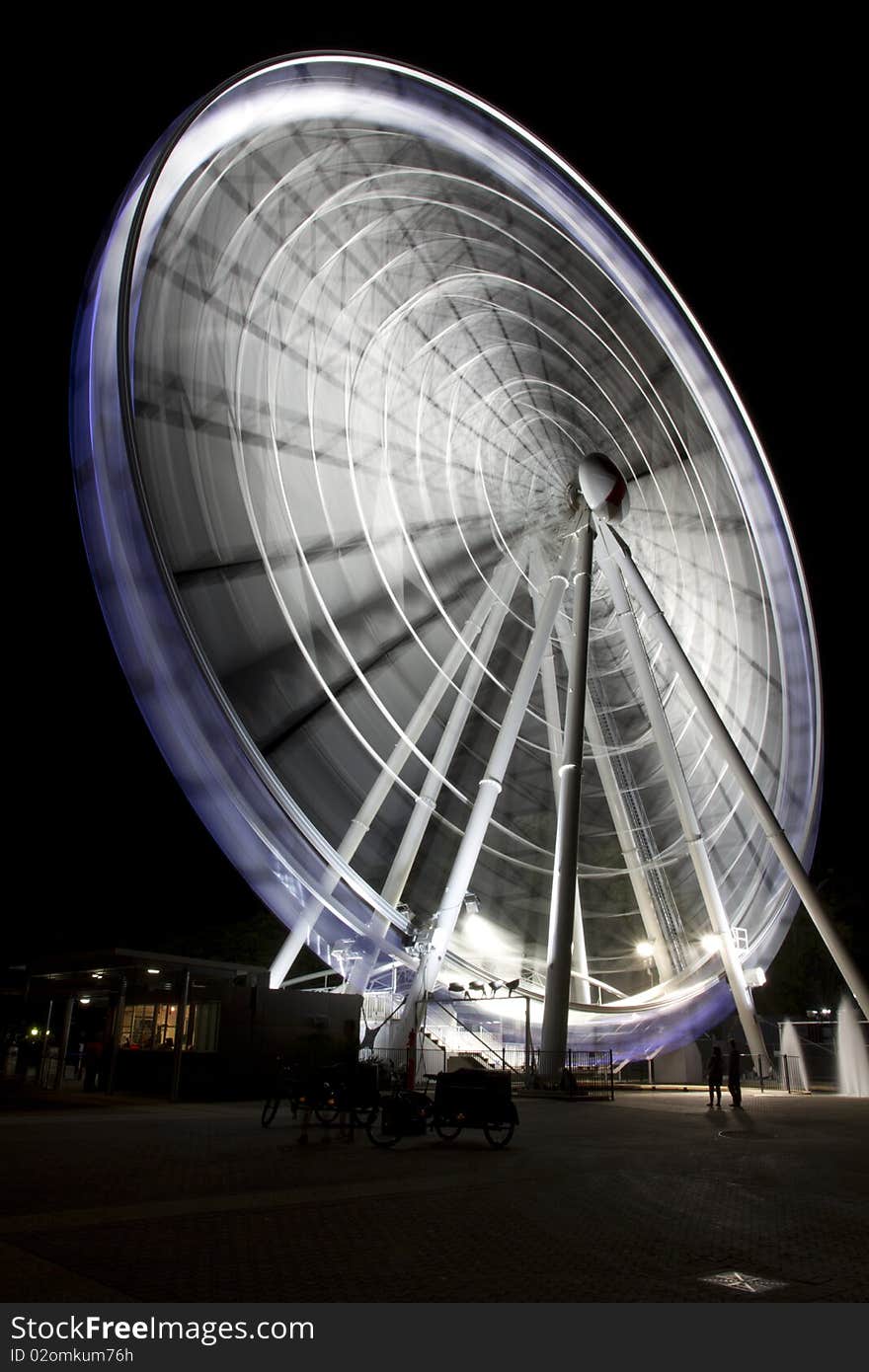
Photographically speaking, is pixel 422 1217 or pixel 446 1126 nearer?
pixel 422 1217

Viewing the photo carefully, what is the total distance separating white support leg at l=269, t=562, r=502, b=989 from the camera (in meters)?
14.5

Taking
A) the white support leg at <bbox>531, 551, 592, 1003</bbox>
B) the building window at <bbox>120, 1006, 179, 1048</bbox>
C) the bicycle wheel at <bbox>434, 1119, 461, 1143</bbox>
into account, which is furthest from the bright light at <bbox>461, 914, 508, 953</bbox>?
the bicycle wheel at <bbox>434, 1119, 461, 1143</bbox>

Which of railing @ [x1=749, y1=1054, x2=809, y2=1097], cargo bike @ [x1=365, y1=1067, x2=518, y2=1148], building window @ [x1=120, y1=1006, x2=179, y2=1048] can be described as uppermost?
building window @ [x1=120, y1=1006, x2=179, y2=1048]

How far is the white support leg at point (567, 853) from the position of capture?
16109 mm

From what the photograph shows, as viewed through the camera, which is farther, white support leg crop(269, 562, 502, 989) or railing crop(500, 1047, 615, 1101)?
railing crop(500, 1047, 615, 1101)

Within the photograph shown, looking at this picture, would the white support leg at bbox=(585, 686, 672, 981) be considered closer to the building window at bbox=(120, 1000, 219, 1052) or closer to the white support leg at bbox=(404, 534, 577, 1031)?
the white support leg at bbox=(404, 534, 577, 1031)

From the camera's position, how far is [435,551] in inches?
797

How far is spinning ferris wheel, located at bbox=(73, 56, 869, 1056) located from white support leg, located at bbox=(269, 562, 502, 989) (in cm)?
9

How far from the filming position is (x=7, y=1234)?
4988 millimetres

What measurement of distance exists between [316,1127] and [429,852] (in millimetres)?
11998

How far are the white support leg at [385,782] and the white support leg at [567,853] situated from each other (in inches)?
87.0

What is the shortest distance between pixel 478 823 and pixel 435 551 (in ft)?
19.2

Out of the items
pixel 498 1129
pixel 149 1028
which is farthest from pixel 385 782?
pixel 498 1129

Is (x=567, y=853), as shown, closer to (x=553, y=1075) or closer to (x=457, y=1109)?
(x=553, y=1075)
